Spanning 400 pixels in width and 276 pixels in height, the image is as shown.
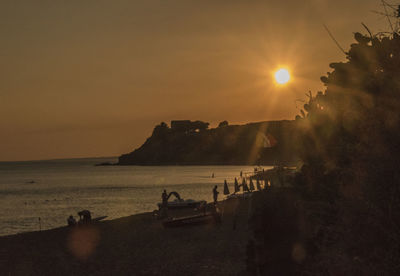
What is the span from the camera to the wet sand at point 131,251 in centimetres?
2064

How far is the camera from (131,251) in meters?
25.1

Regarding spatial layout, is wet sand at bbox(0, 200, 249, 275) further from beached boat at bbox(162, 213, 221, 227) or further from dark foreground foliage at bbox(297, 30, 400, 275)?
dark foreground foliage at bbox(297, 30, 400, 275)

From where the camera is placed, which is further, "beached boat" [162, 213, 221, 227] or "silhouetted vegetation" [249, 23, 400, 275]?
"beached boat" [162, 213, 221, 227]

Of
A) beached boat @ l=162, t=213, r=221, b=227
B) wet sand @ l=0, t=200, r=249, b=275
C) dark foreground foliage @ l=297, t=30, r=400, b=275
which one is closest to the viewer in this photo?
dark foreground foliage @ l=297, t=30, r=400, b=275

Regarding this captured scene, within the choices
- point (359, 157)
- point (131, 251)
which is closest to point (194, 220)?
point (131, 251)

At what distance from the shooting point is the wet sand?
20641mm

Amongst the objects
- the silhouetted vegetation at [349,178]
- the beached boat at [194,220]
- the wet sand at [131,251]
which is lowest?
the wet sand at [131,251]

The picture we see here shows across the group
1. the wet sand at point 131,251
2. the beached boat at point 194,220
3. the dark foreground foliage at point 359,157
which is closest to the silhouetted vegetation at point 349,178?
the dark foreground foliage at point 359,157

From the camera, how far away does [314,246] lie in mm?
11469

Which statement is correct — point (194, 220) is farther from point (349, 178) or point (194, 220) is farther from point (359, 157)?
point (359, 157)

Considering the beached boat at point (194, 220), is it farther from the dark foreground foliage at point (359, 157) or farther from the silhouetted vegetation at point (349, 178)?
the dark foreground foliage at point (359, 157)

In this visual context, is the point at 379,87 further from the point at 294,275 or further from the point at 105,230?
the point at 105,230

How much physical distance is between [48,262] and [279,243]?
1647 centimetres

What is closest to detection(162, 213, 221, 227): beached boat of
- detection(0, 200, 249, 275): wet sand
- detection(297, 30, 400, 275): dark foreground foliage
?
detection(0, 200, 249, 275): wet sand
